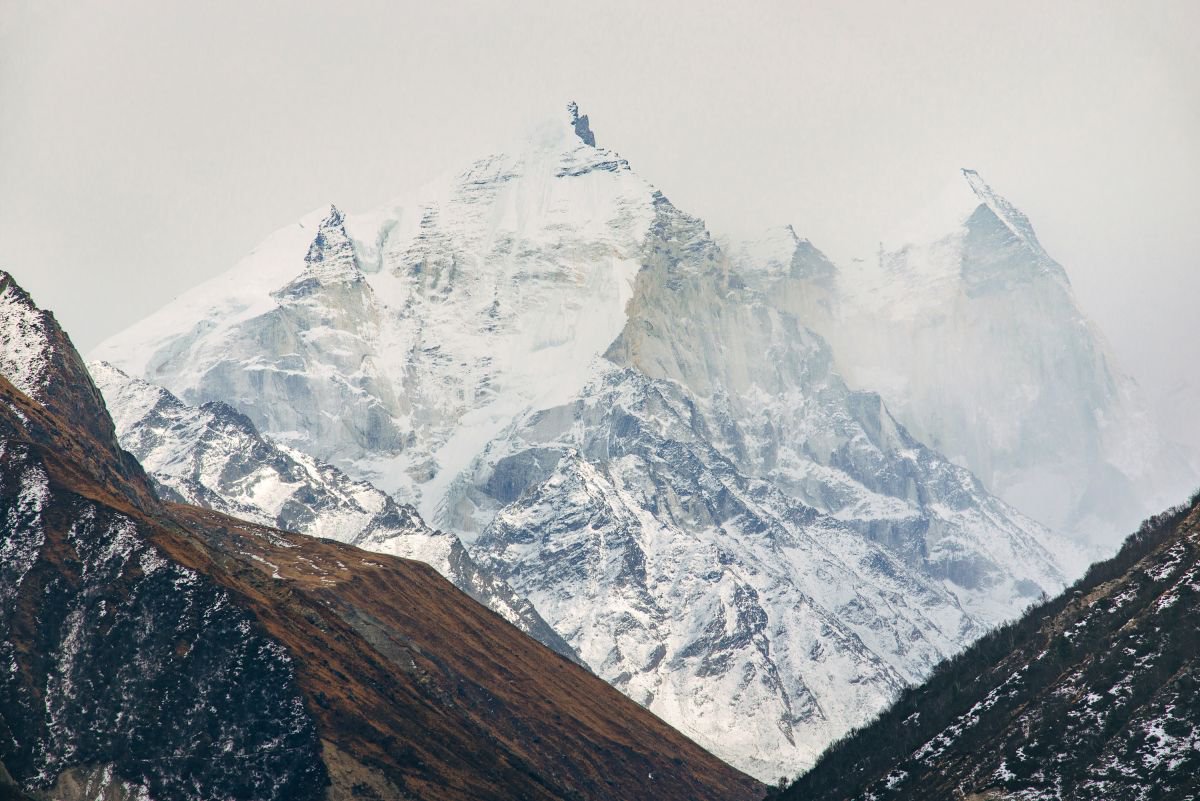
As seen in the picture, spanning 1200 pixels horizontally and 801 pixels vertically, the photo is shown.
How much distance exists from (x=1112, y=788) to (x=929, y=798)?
2755 cm

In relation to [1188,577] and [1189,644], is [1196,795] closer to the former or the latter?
[1189,644]

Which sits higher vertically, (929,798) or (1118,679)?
(1118,679)

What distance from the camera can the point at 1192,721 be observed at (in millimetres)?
173500

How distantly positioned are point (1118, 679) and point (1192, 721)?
15247 mm

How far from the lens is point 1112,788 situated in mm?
173750

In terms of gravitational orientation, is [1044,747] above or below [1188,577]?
below

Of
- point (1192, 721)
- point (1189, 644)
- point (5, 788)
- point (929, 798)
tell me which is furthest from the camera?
point (929, 798)

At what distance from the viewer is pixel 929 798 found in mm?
197000

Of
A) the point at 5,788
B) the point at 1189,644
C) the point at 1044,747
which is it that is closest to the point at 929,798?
the point at 1044,747

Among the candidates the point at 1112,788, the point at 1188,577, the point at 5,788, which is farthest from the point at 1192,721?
the point at 5,788

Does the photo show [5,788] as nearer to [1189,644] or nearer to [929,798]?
[929,798]

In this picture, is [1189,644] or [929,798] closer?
[1189,644]

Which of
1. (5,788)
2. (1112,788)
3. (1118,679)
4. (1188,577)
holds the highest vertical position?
(1188,577)

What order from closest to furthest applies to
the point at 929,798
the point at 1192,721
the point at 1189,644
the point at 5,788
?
1. the point at 5,788
2. the point at 1192,721
3. the point at 1189,644
4. the point at 929,798
